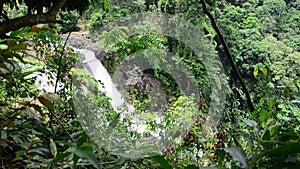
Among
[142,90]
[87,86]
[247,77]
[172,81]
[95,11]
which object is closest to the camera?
[87,86]

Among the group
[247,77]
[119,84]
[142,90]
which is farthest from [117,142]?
[247,77]

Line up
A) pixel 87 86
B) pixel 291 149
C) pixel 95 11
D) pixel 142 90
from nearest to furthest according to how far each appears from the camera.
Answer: pixel 291 149, pixel 87 86, pixel 142 90, pixel 95 11

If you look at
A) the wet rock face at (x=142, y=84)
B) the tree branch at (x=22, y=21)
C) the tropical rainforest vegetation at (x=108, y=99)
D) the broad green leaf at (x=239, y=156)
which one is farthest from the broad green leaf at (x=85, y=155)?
the wet rock face at (x=142, y=84)

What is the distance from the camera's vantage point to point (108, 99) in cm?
124

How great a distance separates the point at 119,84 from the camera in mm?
1219

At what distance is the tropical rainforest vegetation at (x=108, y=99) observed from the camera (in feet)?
1.18

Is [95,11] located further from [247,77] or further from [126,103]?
[247,77]

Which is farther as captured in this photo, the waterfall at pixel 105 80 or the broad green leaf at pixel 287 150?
the waterfall at pixel 105 80

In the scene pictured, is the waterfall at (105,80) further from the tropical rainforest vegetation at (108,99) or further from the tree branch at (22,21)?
the tree branch at (22,21)

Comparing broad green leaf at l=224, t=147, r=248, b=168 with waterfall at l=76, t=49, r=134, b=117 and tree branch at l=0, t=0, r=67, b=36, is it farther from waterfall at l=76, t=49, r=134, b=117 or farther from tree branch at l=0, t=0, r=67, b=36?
waterfall at l=76, t=49, r=134, b=117

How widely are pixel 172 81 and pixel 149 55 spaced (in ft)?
0.47

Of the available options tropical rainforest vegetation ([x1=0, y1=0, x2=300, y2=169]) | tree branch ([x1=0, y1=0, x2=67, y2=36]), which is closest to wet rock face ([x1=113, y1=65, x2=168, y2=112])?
tropical rainforest vegetation ([x1=0, y1=0, x2=300, y2=169])

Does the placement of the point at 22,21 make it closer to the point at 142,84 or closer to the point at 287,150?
the point at 287,150

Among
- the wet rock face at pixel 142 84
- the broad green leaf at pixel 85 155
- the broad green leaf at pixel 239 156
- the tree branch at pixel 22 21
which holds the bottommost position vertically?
the wet rock face at pixel 142 84
